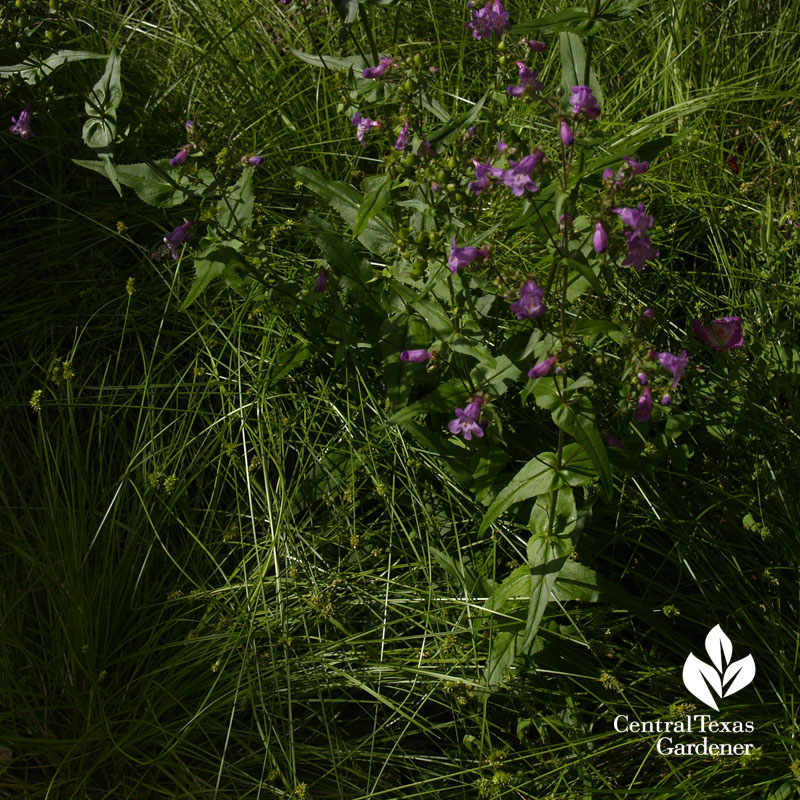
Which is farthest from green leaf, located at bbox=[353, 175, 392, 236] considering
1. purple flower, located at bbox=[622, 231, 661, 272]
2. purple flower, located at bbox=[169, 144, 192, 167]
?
purple flower, located at bbox=[622, 231, 661, 272]

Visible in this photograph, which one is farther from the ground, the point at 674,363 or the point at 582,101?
the point at 582,101

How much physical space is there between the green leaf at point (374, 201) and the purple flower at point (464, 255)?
26 centimetres

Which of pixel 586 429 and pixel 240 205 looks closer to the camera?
pixel 586 429

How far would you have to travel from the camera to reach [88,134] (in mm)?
1774

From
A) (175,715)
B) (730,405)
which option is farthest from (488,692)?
(730,405)

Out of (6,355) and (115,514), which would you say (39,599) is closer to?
(115,514)

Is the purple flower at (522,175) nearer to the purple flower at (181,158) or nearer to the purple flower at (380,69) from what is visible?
the purple flower at (380,69)

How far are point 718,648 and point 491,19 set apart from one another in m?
1.53

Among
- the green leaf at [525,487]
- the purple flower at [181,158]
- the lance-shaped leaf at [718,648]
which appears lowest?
the lance-shaped leaf at [718,648]

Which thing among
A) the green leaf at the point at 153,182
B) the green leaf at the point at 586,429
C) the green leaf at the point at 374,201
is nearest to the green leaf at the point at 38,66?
the green leaf at the point at 153,182

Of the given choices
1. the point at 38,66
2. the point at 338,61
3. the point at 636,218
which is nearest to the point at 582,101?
the point at 636,218

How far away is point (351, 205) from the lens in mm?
1869

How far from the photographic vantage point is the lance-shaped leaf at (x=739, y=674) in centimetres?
184

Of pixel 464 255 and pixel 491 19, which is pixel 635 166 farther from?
pixel 491 19
